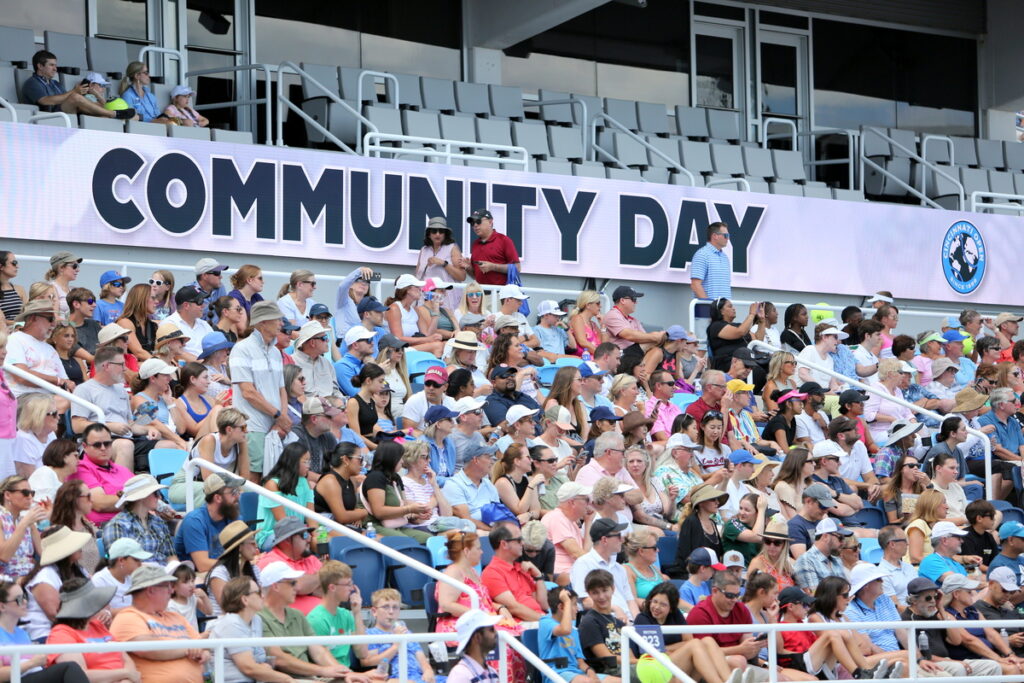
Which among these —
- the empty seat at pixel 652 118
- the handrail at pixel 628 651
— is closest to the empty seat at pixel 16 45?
the empty seat at pixel 652 118

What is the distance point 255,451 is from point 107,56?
7623 mm

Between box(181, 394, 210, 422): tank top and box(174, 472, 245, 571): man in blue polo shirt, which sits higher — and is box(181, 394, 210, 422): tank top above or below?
above

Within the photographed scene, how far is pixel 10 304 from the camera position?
11875 mm

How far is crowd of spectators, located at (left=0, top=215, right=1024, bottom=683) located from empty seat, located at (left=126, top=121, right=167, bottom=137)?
2331mm

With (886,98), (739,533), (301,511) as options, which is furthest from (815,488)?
(886,98)

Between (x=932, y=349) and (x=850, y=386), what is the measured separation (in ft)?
5.22

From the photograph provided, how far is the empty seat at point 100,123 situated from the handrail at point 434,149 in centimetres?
221

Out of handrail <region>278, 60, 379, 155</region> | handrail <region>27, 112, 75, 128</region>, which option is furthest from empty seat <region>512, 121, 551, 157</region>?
handrail <region>27, 112, 75, 128</region>

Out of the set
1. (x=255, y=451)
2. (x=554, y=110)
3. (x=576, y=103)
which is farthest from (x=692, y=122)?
(x=255, y=451)

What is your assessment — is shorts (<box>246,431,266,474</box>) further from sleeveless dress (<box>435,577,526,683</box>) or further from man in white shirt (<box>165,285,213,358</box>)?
man in white shirt (<box>165,285,213,358</box>)

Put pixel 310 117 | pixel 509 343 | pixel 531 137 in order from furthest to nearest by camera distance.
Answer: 1. pixel 531 137
2. pixel 310 117
3. pixel 509 343

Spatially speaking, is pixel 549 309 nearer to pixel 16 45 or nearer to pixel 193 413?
pixel 193 413

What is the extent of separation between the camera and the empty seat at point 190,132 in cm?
1514

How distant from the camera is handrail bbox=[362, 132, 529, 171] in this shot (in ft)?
52.2
